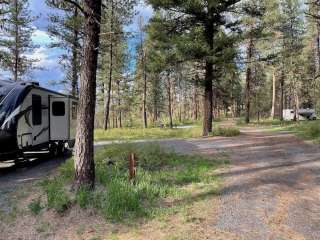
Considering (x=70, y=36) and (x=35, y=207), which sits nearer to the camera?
(x=35, y=207)

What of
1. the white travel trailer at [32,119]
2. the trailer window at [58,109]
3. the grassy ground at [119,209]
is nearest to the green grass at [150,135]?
the white travel trailer at [32,119]

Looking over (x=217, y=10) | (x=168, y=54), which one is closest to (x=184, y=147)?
(x=168, y=54)

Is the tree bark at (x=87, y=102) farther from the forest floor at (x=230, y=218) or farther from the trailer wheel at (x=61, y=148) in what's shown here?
the trailer wheel at (x=61, y=148)

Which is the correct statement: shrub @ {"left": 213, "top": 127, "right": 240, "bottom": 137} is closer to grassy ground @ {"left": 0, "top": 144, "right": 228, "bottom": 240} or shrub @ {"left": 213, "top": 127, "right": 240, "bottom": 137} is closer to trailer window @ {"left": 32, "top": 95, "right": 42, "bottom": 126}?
trailer window @ {"left": 32, "top": 95, "right": 42, "bottom": 126}

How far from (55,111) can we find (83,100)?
307 inches

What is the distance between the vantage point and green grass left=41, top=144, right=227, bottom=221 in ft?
22.8

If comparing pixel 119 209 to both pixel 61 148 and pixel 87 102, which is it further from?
pixel 61 148

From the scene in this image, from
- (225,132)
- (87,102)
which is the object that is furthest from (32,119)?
(225,132)

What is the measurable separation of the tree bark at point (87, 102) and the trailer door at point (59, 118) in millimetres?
7621

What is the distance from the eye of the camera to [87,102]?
7.91m

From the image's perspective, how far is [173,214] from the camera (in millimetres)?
6770

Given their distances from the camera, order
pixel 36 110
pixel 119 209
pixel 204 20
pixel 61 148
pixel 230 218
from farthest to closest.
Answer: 1. pixel 204 20
2. pixel 61 148
3. pixel 36 110
4. pixel 119 209
5. pixel 230 218

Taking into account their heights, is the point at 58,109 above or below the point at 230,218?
above

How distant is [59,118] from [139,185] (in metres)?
8.40
